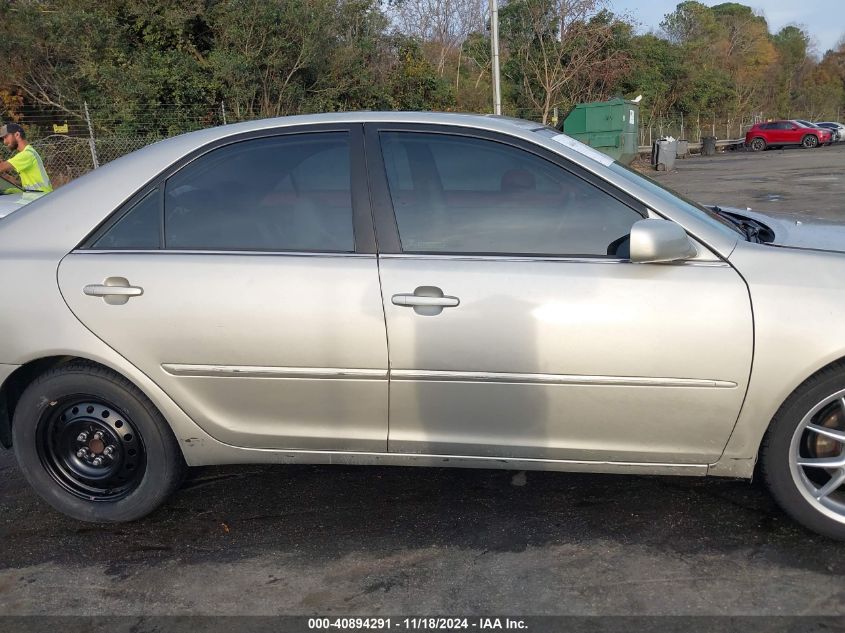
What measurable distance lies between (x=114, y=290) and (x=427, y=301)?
50.4 inches

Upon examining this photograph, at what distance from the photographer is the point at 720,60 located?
55.8 meters

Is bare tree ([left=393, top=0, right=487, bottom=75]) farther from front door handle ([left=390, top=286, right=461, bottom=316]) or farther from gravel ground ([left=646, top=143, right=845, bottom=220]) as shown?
A: front door handle ([left=390, top=286, right=461, bottom=316])

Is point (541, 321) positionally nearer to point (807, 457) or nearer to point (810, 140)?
point (807, 457)

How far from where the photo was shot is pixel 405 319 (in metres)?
3.00

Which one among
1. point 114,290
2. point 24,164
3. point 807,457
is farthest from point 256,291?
point 24,164

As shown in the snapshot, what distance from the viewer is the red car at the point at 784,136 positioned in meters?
37.6

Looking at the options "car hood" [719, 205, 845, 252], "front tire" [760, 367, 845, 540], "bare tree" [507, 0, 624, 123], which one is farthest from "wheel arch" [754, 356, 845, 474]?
"bare tree" [507, 0, 624, 123]

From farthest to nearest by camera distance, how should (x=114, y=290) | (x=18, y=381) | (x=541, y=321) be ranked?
(x=18, y=381) → (x=114, y=290) → (x=541, y=321)

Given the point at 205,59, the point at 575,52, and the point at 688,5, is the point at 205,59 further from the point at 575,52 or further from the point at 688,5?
the point at 688,5

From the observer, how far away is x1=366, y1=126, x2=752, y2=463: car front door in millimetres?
2879

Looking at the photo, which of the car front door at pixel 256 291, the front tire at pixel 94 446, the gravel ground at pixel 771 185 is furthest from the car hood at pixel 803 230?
the gravel ground at pixel 771 185

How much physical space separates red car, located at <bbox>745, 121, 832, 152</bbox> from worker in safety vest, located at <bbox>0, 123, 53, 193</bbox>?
38079mm

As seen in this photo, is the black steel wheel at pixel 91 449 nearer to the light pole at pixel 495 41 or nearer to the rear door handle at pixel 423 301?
the rear door handle at pixel 423 301

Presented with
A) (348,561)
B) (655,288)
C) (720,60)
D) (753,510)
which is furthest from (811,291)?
(720,60)
